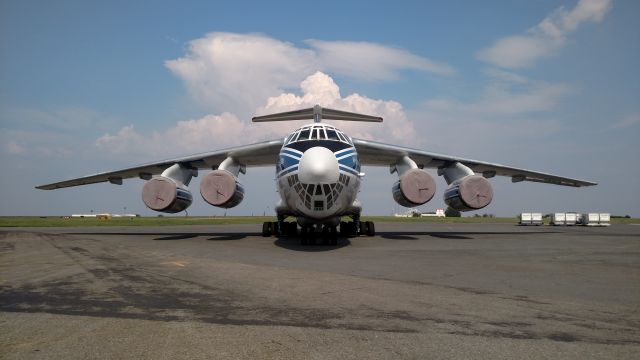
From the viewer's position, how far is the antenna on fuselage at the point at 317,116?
21.3 metres

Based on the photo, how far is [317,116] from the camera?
21.3m

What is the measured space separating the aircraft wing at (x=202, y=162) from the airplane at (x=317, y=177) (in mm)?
46

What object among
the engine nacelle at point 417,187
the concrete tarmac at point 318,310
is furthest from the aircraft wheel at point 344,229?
the concrete tarmac at point 318,310

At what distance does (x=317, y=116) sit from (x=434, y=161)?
6490mm

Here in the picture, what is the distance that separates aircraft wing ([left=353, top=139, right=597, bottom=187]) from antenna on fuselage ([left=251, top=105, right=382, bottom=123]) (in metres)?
1.75

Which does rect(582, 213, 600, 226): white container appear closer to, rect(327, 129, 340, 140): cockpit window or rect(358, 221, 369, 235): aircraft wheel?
rect(358, 221, 369, 235): aircraft wheel

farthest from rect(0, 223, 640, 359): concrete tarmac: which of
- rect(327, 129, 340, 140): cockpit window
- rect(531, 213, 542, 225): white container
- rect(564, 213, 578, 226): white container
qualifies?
rect(564, 213, 578, 226): white container

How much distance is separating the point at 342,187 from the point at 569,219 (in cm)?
4227

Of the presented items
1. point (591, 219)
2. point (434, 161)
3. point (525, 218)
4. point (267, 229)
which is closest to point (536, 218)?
point (525, 218)

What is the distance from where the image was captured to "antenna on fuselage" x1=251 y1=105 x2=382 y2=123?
69.9 feet

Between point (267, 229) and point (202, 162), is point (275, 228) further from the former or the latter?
point (202, 162)

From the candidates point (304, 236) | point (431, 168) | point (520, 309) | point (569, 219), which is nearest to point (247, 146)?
point (304, 236)

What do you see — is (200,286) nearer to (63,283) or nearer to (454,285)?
(63,283)

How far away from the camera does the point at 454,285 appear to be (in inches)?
307
